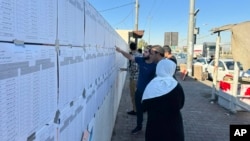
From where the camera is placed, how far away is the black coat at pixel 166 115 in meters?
3.99

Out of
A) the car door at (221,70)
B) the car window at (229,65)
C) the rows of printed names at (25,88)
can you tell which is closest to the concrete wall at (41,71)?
the rows of printed names at (25,88)

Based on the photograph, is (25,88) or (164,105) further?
(164,105)

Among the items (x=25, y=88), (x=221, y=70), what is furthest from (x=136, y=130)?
(x=221, y=70)

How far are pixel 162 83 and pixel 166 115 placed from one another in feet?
1.33

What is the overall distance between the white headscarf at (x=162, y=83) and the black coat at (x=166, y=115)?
0.17ft

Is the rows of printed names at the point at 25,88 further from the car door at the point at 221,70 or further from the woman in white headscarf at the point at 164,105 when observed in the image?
the car door at the point at 221,70

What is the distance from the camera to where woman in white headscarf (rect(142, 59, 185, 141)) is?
3994 mm

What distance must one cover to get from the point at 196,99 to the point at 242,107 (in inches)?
135

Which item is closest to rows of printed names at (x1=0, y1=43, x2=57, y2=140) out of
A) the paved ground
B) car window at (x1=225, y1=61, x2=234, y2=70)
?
the paved ground

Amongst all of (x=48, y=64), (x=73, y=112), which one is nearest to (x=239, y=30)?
(x=73, y=112)

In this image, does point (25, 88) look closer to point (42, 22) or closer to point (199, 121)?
point (42, 22)

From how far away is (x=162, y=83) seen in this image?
4094mm

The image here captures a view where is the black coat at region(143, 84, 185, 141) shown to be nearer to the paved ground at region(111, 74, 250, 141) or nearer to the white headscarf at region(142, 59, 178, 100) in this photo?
the white headscarf at region(142, 59, 178, 100)

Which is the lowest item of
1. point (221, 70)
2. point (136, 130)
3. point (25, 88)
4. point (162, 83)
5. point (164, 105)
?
point (136, 130)
